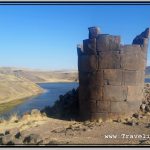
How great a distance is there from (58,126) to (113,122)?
1.81 metres

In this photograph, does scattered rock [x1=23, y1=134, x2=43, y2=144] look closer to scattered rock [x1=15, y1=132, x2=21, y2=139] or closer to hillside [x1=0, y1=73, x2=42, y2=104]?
scattered rock [x1=15, y1=132, x2=21, y2=139]

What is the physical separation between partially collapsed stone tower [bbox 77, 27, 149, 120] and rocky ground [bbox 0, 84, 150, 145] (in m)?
0.41

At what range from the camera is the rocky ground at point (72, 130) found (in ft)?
32.4

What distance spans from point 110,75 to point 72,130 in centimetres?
238

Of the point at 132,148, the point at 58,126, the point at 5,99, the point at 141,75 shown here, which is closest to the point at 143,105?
the point at 141,75

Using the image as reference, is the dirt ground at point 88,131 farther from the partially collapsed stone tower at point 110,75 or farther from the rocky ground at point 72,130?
the partially collapsed stone tower at point 110,75

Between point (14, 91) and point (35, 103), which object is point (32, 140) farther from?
point (14, 91)

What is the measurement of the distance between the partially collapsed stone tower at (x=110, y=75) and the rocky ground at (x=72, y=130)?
0.41 metres

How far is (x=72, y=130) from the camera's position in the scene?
446 inches

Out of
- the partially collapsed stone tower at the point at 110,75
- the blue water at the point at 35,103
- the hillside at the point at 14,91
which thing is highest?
the partially collapsed stone tower at the point at 110,75

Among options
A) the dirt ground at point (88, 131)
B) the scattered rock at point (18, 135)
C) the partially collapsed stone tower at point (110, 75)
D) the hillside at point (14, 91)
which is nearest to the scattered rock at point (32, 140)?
the dirt ground at point (88, 131)

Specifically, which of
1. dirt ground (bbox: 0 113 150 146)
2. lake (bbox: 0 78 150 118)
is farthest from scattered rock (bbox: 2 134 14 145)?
lake (bbox: 0 78 150 118)

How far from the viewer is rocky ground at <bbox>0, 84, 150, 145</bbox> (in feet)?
32.4

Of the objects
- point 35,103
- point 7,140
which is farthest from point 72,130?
point 35,103
